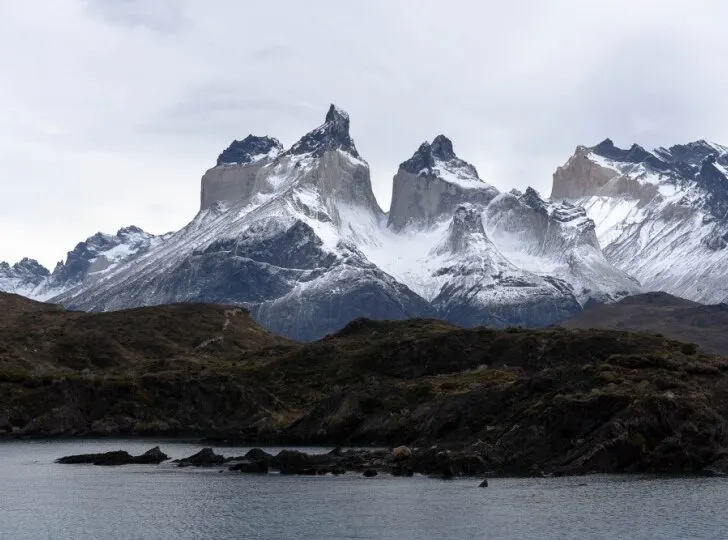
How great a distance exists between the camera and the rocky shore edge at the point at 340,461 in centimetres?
14888

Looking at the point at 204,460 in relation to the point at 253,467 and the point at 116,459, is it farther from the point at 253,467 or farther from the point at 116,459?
the point at 116,459

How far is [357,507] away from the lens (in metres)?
124

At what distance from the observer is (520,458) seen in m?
148

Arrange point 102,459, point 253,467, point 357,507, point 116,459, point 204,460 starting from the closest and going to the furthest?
point 357,507, point 253,467, point 204,460, point 116,459, point 102,459

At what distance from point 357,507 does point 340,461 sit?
36094 millimetres

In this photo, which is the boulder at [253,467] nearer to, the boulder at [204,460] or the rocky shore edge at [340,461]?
the rocky shore edge at [340,461]

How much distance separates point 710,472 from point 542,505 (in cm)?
2619

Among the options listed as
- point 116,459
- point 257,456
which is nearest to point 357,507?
point 257,456

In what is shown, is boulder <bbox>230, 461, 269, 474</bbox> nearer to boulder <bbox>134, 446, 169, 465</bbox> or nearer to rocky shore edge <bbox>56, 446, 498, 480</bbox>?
rocky shore edge <bbox>56, 446, 498, 480</bbox>

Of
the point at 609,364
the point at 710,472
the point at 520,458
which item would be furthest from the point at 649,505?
A: the point at 609,364

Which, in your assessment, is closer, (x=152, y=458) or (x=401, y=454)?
(x=401, y=454)

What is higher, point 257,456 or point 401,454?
point 401,454

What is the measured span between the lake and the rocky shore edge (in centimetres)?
402

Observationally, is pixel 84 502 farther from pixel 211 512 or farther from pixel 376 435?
pixel 376 435
